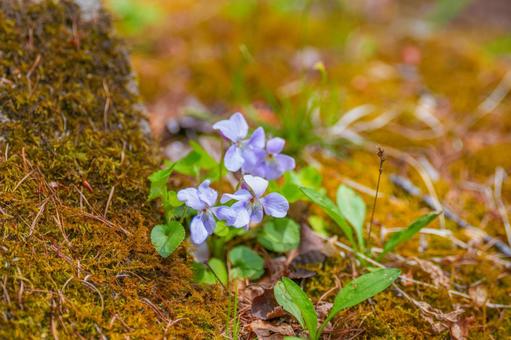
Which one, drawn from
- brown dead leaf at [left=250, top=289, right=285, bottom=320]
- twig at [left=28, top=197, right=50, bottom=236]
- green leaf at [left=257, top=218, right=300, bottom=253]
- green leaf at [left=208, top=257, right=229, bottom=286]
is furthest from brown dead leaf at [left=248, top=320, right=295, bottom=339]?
twig at [left=28, top=197, right=50, bottom=236]

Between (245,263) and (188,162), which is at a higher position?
(188,162)

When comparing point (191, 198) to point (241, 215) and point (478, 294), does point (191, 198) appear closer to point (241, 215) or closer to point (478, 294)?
point (241, 215)

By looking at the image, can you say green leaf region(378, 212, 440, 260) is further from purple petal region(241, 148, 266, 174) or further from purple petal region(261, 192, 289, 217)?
purple petal region(241, 148, 266, 174)

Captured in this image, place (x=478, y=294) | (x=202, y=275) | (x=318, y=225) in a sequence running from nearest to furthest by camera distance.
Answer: (x=202, y=275), (x=478, y=294), (x=318, y=225)

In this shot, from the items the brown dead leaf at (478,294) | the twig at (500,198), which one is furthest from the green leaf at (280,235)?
the twig at (500,198)

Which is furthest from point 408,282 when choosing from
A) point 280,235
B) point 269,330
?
point 269,330

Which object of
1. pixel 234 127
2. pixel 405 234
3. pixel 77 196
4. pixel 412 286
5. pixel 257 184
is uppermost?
pixel 234 127
